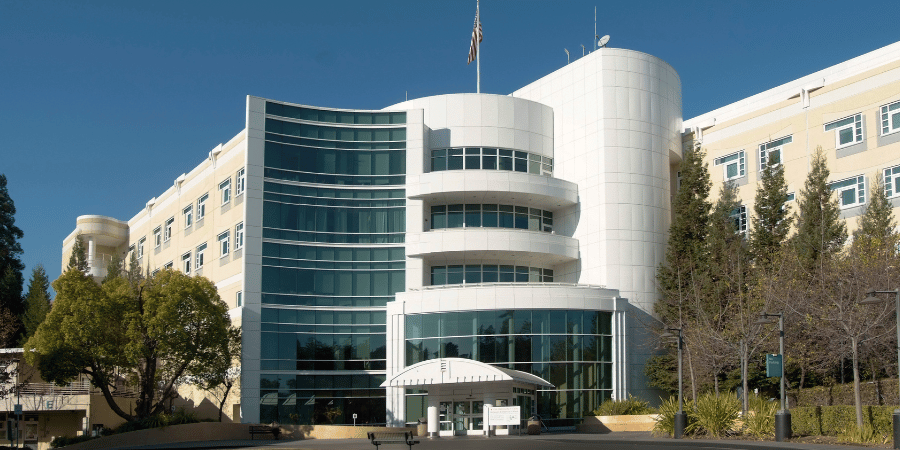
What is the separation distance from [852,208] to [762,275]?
7.48m

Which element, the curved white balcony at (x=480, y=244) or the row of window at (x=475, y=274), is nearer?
the curved white balcony at (x=480, y=244)

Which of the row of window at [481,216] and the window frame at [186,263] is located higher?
the row of window at [481,216]

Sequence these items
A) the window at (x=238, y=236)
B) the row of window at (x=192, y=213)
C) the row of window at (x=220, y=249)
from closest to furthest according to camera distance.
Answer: the window at (x=238, y=236)
the row of window at (x=220, y=249)
the row of window at (x=192, y=213)

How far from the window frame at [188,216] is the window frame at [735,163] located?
121 feet

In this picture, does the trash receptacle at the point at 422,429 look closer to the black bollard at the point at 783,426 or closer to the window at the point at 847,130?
the black bollard at the point at 783,426

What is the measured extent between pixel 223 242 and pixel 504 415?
26267 millimetres

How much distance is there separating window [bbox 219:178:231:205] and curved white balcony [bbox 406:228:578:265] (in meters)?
13.2

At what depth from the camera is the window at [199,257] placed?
65887mm

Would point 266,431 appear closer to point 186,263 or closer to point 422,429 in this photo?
point 422,429

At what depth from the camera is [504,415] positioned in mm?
43125

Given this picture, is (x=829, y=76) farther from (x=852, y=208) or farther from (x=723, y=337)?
(x=723, y=337)

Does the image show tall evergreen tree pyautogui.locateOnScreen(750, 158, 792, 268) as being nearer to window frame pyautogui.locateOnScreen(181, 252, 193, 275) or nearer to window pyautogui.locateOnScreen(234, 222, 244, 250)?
window pyautogui.locateOnScreen(234, 222, 244, 250)

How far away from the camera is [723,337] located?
4725 cm

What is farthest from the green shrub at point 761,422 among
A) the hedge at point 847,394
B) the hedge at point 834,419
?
the hedge at point 847,394
